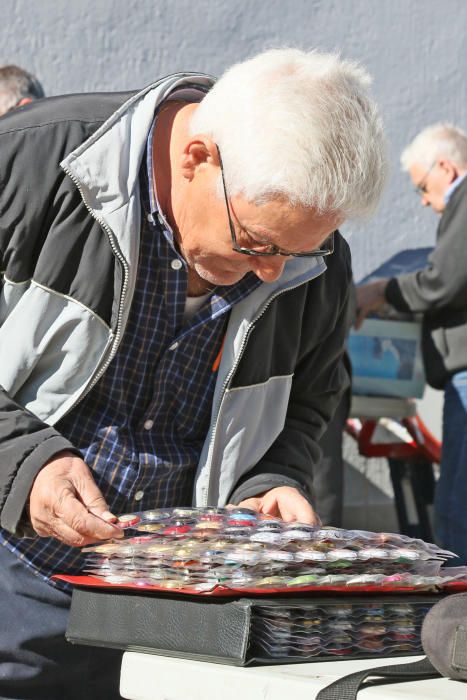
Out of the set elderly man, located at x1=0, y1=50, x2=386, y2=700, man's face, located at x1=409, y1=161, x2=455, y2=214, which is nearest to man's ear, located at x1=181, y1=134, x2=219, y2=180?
elderly man, located at x1=0, y1=50, x2=386, y2=700

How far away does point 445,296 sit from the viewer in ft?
12.9

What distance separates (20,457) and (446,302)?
265 centimetres

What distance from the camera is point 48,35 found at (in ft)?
14.7

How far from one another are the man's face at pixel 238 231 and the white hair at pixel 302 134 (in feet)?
0.09

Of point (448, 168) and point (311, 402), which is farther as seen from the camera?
point (448, 168)

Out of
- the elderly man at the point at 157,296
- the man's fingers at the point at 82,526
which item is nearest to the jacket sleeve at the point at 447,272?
the elderly man at the point at 157,296

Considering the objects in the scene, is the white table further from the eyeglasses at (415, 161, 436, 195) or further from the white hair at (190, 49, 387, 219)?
the eyeglasses at (415, 161, 436, 195)

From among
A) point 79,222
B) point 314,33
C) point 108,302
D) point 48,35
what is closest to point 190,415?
A: point 108,302

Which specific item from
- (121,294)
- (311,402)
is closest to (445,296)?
(311,402)

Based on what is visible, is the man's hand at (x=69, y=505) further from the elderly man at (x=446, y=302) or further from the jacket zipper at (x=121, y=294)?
the elderly man at (x=446, y=302)

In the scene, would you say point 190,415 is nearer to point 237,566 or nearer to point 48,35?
point 237,566

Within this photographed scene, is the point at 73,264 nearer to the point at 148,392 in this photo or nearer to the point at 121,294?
the point at 121,294

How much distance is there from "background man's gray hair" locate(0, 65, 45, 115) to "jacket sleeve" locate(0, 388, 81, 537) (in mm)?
2119

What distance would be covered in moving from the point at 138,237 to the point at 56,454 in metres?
0.38
